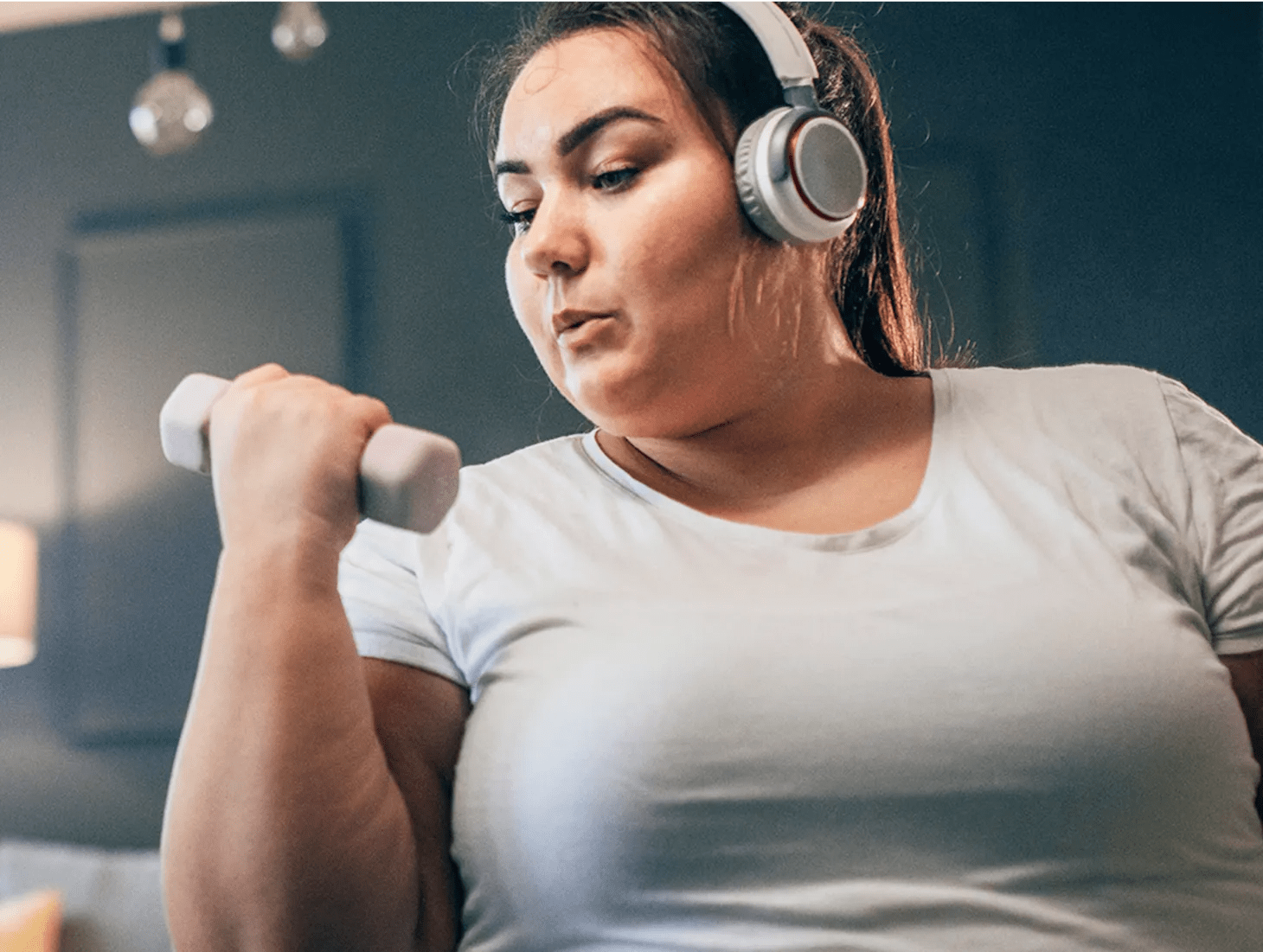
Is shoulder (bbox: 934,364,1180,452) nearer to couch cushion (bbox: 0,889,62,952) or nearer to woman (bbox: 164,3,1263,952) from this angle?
woman (bbox: 164,3,1263,952)

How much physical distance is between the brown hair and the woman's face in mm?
21

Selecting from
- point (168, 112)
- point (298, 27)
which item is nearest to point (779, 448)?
point (168, 112)

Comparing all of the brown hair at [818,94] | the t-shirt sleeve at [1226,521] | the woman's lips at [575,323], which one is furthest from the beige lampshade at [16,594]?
the t-shirt sleeve at [1226,521]

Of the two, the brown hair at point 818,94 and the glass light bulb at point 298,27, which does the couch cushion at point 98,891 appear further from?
the brown hair at point 818,94

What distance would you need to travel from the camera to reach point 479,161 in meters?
2.94

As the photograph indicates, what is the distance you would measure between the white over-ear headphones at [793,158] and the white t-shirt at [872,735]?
190 mm

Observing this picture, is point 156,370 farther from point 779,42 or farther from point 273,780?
point 273,780

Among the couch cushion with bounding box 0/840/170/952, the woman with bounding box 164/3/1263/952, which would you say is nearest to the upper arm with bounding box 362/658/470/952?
the woman with bounding box 164/3/1263/952

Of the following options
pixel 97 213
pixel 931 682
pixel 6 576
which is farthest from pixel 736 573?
pixel 97 213

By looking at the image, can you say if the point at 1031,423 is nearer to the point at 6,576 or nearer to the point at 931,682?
the point at 931,682

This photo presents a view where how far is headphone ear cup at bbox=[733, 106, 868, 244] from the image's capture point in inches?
27.7

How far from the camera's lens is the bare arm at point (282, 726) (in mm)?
565

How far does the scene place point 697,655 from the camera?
606 millimetres

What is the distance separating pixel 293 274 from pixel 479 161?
541 mm
